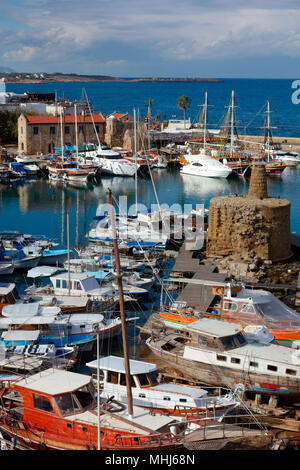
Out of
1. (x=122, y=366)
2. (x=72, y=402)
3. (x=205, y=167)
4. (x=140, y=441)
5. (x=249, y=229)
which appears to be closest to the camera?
(x=140, y=441)

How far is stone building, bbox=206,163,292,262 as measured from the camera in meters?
31.5

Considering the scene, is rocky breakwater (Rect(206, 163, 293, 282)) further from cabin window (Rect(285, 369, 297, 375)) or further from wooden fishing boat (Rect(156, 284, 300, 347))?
cabin window (Rect(285, 369, 297, 375))

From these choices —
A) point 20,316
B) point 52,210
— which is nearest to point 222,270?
point 20,316

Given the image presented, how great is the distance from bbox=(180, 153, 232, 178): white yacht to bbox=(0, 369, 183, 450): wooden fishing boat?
45.0m

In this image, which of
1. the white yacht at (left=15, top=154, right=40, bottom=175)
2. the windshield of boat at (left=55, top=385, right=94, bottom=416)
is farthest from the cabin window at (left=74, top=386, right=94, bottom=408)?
the white yacht at (left=15, top=154, right=40, bottom=175)

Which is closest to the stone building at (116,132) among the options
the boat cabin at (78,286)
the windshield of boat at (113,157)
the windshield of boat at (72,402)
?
the windshield of boat at (113,157)

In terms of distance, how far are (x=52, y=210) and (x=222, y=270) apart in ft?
63.3

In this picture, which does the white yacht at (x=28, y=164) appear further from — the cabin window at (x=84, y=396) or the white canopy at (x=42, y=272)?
the cabin window at (x=84, y=396)

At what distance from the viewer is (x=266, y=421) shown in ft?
54.4

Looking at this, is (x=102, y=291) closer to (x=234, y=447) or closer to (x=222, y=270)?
(x=222, y=270)

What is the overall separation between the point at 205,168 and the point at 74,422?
4657 cm

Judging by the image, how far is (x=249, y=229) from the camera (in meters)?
31.5

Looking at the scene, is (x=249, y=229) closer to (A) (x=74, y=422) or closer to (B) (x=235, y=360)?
(B) (x=235, y=360)

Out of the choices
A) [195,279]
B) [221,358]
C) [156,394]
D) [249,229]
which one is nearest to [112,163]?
[249,229]
